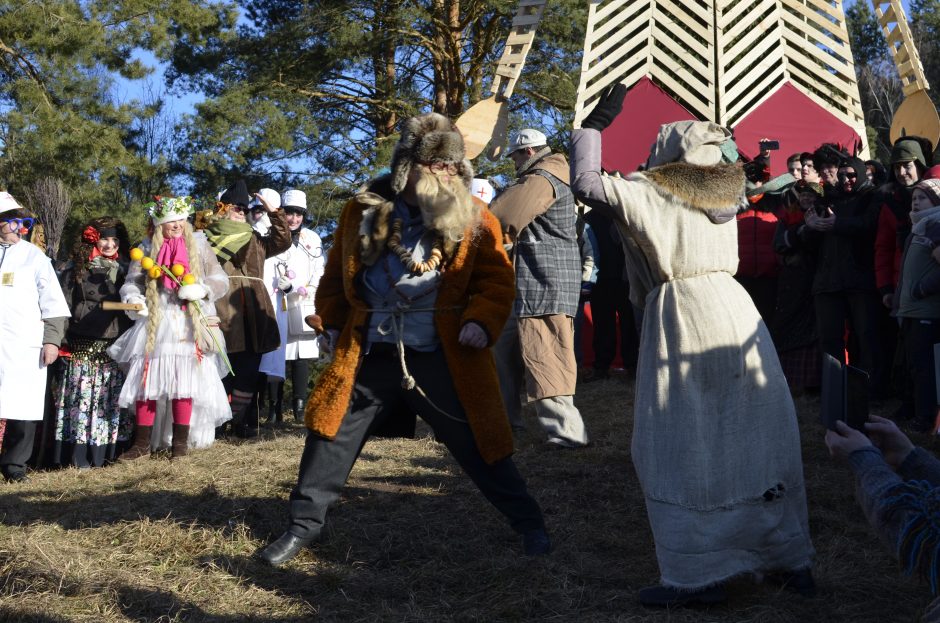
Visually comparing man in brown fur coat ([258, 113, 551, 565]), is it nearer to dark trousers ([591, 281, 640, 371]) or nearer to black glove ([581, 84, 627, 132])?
black glove ([581, 84, 627, 132])

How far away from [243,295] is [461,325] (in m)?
4.33

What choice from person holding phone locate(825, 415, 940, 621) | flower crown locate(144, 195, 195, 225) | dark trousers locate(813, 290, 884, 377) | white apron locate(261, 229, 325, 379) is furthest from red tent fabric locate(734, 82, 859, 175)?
person holding phone locate(825, 415, 940, 621)

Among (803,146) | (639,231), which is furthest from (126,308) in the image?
(803,146)

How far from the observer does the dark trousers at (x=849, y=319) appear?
7055 millimetres

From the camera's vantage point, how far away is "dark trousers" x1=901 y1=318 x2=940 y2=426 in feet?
20.5

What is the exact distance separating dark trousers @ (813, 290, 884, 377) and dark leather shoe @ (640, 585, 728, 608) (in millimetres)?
3759

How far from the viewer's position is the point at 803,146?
35.7 ft

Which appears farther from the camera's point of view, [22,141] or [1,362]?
[22,141]

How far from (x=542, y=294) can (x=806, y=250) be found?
7.44 ft

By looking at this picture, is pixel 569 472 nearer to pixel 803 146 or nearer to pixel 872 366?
pixel 872 366

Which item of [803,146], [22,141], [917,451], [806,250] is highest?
[22,141]

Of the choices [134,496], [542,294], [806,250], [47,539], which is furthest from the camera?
[806,250]

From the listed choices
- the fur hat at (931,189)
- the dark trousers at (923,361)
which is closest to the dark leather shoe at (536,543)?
the dark trousers at (923,361)

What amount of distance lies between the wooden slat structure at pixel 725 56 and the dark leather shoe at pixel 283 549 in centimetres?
769
